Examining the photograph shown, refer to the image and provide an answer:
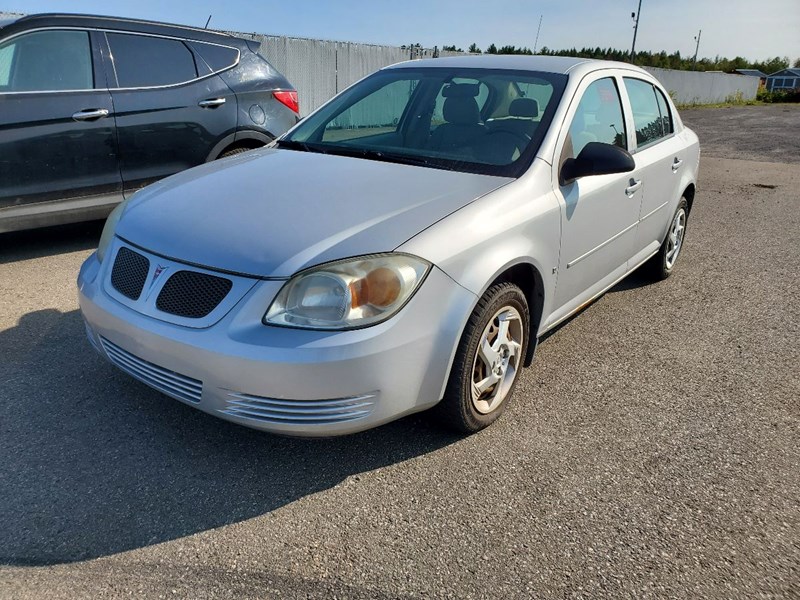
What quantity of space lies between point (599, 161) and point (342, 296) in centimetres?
156

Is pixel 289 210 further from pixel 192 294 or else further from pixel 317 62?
pixel 317 62

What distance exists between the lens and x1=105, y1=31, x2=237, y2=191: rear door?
543 cm

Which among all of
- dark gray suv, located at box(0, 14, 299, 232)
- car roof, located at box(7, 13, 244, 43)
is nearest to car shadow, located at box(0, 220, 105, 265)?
dark gray suv, located at box(0, 14, 299, 232)

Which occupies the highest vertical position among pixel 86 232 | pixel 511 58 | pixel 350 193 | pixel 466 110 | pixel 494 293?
pixel 511 58

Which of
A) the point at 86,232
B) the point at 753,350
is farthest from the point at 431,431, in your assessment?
the point at 86,232

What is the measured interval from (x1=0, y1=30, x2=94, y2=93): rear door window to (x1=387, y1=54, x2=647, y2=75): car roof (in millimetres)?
2611

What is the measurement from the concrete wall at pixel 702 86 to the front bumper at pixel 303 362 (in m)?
33.5

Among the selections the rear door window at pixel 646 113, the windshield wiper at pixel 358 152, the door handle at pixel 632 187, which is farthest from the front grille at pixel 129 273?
the rear door window at pixel 646 113

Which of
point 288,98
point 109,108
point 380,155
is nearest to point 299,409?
point 380,155

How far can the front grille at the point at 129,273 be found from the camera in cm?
275

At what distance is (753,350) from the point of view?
4133 millimetres

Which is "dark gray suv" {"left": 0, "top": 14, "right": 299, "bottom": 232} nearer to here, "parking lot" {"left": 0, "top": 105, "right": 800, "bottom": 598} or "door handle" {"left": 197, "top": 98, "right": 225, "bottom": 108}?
"door handle" {"left": 197, "top": 98, "right": 225, "bottom": 108}

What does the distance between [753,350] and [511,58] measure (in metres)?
2.32

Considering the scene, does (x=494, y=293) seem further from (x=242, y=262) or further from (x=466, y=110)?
(x=466, y=110)
